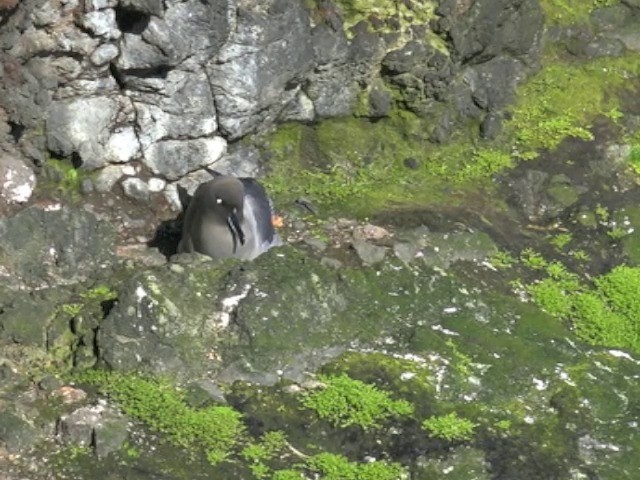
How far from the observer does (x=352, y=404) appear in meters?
8.29

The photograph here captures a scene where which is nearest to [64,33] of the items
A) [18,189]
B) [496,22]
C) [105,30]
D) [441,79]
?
[105,30]

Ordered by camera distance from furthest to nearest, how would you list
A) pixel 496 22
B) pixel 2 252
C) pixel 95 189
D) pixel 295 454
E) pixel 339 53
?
1. pixel 496 22
2. pixel 339 53
3. pixel 95 189
4. pixel 2 252
5. pixel 295 454

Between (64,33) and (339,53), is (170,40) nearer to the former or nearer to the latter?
(64,33)

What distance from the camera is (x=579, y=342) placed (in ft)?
30.7

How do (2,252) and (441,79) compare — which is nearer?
(2,252)

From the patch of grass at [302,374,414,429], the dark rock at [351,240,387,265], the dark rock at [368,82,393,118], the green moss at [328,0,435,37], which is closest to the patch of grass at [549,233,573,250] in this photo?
the dark rock at [351,240,387,265]

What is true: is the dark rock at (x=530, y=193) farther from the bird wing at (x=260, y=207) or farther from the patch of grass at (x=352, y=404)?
the patch of grass at (x=352, y=404)

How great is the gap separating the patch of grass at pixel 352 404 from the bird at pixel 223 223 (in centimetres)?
133

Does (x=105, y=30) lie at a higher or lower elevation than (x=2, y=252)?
higher

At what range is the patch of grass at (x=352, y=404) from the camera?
8172 millimetres

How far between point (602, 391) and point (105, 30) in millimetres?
4366

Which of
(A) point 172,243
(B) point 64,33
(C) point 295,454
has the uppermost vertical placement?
(B) point 64,33

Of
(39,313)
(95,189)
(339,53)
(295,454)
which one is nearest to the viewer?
(295,454)

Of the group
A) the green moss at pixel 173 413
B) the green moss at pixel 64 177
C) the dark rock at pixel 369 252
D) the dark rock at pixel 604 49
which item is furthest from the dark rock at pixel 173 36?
the dark rock at pixel 604 49
